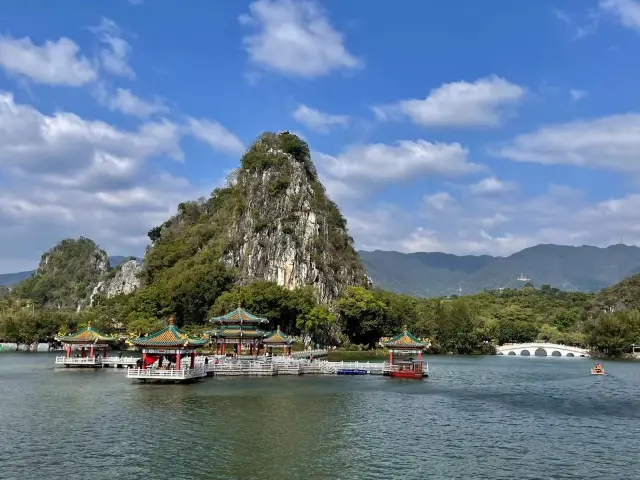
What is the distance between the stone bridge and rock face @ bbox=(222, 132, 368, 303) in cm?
3173

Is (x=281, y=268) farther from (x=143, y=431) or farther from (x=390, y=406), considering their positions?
(x=143, y=431)

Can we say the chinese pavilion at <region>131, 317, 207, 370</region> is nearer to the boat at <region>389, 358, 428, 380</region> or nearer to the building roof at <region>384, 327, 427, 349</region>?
the building roof at <region>384, 327, 427, 349</region>

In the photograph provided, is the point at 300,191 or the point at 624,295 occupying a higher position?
the point at 300,191

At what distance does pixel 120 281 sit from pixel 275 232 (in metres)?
60.3

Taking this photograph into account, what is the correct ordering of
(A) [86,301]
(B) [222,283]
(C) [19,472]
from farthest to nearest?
(A) [86,301] → (B) [222,283] → (C) [19,472]

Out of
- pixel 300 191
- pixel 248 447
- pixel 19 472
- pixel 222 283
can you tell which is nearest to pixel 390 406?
pixel 248 447

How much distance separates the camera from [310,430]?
31281 millimetres

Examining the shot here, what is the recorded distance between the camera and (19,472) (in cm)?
2277

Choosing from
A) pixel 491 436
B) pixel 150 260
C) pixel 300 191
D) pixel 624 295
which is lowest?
pixel 491 436

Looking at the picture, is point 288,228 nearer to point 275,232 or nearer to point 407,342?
point 275,232

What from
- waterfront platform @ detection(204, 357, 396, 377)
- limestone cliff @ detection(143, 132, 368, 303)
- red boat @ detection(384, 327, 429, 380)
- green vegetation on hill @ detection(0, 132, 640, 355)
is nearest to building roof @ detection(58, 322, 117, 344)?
waterfront platform @ detection(204, 357, 396, 377)

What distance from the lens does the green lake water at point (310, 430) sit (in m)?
24.1

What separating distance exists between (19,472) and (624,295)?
127 metres

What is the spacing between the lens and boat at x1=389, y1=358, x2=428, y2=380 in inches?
2251
